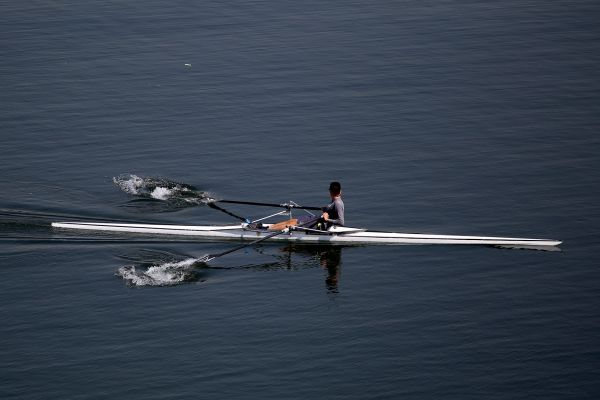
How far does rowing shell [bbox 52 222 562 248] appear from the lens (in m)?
29.1

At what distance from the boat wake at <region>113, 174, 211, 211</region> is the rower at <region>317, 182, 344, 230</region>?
4.81 metres

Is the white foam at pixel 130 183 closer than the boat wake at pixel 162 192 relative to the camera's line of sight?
No

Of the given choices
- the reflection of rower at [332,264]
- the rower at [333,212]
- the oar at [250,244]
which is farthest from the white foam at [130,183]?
the reflection of rower at [332,264]

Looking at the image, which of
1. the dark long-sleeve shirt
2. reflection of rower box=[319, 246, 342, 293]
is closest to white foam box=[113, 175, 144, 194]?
the dark long-sleeve shirt

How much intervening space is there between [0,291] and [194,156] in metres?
11.8

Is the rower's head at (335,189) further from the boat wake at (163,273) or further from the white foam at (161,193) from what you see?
the white foam at (161,193)

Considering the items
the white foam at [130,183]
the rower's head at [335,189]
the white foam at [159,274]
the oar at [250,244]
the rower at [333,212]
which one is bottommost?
the white foam at [159,274]

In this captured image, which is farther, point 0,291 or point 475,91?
point 475,91

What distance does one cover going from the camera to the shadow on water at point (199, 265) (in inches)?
1082

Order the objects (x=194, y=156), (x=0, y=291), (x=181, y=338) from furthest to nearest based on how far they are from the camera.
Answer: (x=194, y=156) → (x=0, y=291) → (x=181, y=338)

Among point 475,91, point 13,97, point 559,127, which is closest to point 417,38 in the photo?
point 475,91

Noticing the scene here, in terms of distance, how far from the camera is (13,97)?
43344 millimetres

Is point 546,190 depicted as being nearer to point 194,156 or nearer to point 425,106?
point 425,106

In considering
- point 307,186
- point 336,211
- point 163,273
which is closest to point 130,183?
point 307,186
